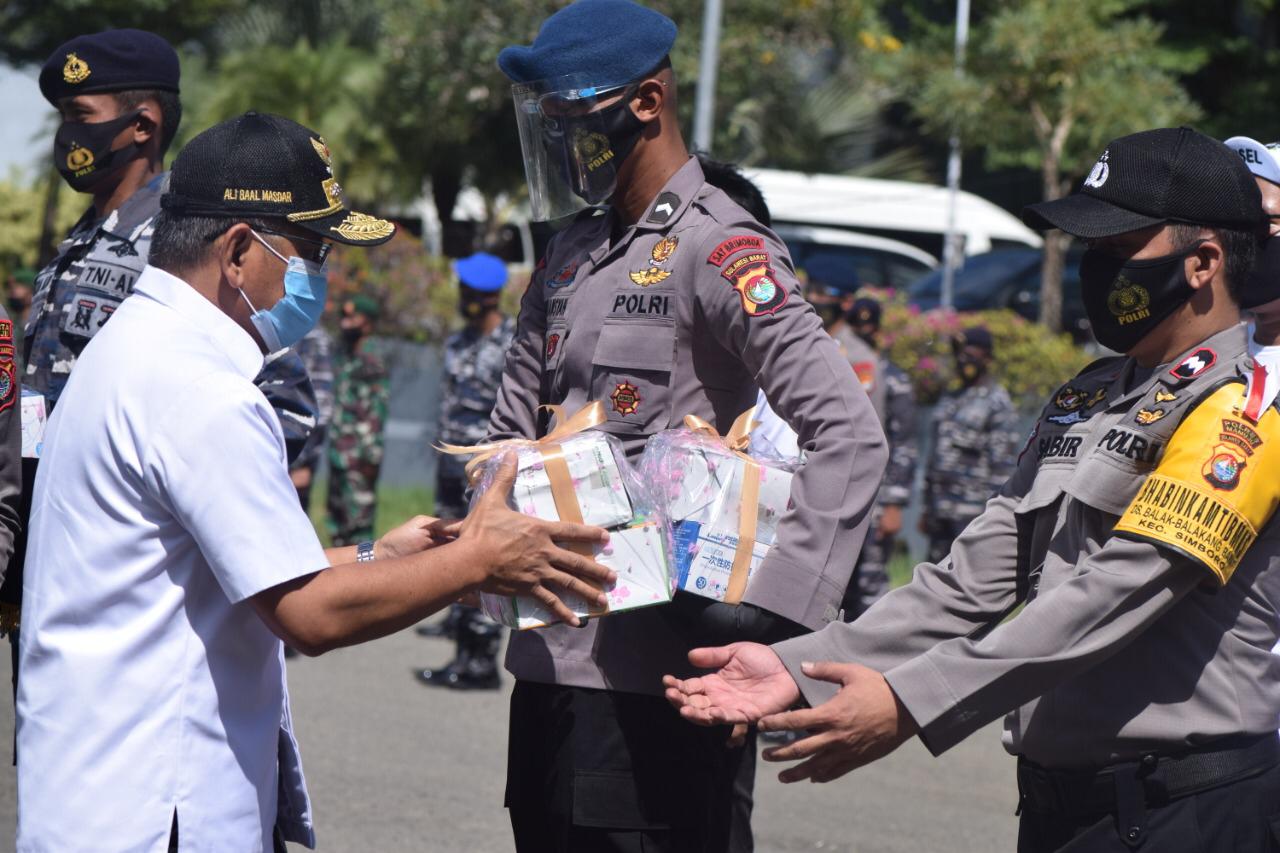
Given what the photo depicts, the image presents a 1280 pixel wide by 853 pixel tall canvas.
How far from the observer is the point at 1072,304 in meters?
17.5

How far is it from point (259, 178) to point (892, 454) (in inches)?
274

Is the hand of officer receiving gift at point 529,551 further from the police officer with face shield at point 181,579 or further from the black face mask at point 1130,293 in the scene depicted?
the black face mask at point 1130,293

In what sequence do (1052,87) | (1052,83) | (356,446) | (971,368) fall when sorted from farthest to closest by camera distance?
1. (1052,87)
2. (1052,83)
3. (356,446)
4. (971,368)

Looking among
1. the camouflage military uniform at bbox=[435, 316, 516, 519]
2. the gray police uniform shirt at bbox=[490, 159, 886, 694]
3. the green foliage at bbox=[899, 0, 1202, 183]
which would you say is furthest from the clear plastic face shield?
the green foliage at bbox=[899, 0, 1202, 183]

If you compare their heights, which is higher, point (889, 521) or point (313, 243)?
point (313, 243)

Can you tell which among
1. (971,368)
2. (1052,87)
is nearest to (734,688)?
(971,368)

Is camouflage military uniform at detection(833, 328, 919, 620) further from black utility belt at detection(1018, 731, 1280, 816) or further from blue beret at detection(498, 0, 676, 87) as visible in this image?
black utility belt at detection(1018, 731, 1280, 816)

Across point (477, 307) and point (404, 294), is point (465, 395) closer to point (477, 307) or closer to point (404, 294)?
point (477, 307)

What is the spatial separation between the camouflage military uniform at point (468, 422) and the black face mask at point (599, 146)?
460 cm

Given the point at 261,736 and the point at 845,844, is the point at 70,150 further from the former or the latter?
the point at 845,844

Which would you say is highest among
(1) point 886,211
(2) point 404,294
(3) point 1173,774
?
(3) point 1173,774

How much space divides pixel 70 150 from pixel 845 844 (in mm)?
3674

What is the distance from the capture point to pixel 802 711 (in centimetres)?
254

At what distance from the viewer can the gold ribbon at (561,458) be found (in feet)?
8.93
